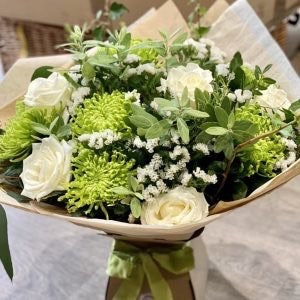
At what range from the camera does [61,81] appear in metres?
0.65

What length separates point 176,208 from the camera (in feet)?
1.87

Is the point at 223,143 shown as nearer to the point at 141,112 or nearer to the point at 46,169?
the point at 141,112

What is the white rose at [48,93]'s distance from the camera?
64 centimetres

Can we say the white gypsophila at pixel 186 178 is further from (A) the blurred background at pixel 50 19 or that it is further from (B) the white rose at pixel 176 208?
(A) the blurred background at pixel 50 19

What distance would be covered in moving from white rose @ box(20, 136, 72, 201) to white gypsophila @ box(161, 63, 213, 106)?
5.7 inches

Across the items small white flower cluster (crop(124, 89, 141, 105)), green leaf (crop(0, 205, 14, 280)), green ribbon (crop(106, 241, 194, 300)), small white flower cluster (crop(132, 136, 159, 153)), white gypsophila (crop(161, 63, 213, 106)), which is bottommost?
green ribbon (crop(106, 241, 194, 300))

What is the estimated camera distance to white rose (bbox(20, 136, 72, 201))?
22.5 inches

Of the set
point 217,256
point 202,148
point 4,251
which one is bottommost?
point 217,256

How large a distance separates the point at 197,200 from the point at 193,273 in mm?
193

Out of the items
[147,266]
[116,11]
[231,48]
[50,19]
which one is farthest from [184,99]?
[50,19]

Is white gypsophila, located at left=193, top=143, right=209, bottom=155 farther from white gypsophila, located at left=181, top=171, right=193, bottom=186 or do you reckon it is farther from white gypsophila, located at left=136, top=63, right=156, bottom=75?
white gypsophila, located at left=136, top=63, right=156, bottom=75

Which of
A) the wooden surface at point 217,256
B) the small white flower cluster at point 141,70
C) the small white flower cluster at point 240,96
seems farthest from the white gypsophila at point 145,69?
the wooden surface at point 217,256

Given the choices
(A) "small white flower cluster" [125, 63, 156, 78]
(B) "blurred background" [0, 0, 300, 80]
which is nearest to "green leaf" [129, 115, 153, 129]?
(A) "small white flower cluster" [125, 63, 156, 78]

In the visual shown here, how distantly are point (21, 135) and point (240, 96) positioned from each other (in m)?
0.27
